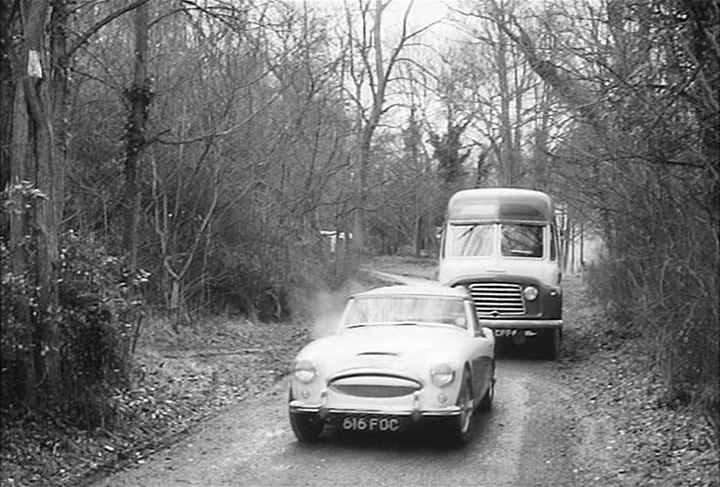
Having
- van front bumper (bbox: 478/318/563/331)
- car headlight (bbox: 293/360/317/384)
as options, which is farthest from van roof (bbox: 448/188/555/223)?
car headlight (bbox: 293/360/317/384)

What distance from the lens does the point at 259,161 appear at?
70.5 feet

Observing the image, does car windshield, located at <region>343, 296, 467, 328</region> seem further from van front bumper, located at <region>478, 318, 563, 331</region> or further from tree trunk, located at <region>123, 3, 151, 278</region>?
van front bumper, located at <region>478, 318, 563, 331</region>

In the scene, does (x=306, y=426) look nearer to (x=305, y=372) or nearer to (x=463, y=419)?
(x=305, y=372)

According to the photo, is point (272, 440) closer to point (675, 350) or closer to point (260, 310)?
point (675, 350)

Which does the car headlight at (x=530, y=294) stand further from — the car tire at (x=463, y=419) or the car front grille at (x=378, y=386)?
the car front grille at (x=378, y=386)

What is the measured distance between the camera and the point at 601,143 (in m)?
14.7

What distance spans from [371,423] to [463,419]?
38.0 inches

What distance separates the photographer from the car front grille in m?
9.67

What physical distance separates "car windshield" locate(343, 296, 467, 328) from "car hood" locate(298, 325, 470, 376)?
0.46 meters

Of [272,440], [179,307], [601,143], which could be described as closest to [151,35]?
[179,307]

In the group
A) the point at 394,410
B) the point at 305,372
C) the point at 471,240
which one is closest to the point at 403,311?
the point at 305,372

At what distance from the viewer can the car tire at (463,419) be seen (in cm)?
982

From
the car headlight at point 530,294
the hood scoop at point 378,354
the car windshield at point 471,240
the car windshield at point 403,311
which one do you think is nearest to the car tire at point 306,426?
the hood scoop at point 378,354

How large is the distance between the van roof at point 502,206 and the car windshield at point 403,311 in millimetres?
6988
